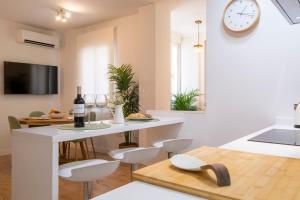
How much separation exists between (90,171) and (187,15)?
395 cm

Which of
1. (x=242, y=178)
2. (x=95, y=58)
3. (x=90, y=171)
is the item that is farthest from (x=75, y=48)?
(x=242, y=178)

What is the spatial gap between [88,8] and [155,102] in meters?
1.95

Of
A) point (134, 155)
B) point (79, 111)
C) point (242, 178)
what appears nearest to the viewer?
point (242, 178)

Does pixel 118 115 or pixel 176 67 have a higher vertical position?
pixel 176 67

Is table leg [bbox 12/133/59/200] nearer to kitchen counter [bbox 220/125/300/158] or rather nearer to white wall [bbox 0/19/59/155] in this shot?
kitchen counter [bbox 220/125/300/158]

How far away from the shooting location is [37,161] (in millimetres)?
1639

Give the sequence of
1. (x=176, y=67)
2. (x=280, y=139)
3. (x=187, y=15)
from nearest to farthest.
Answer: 1. (x=280, y=139)
2. (x=187, y=15)
3. (x=176, y=67)

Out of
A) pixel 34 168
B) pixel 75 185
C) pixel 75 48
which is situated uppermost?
pixel 75 48

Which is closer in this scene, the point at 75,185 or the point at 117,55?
the point at 75,185

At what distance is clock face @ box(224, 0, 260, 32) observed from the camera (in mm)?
2314

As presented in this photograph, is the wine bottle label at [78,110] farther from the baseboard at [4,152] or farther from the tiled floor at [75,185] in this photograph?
the baseboard at [4,152]

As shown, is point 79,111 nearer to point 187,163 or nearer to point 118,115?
point 118,115

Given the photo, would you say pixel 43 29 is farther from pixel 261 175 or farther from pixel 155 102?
pixel 261 175

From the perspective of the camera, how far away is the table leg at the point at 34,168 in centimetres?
156
